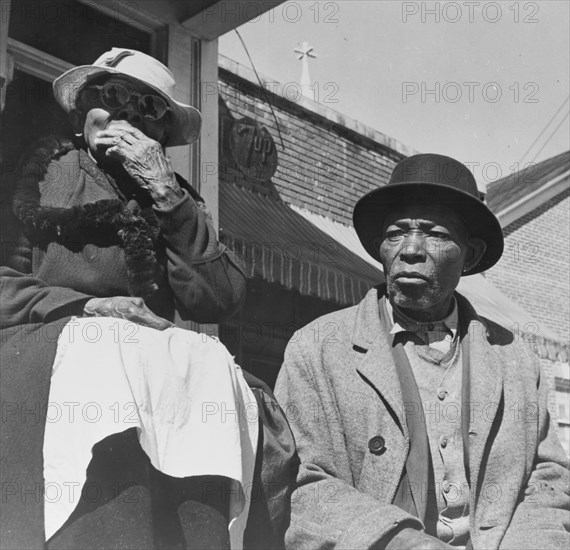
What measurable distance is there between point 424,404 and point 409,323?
32 centimetres

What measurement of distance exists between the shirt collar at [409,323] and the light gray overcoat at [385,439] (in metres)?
0.07

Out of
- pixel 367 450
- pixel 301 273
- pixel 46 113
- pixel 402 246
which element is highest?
pixel 46 113

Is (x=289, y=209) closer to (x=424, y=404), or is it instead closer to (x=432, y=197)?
(x=432, y=197)

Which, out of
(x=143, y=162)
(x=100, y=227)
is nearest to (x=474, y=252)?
(x=143, y=162)

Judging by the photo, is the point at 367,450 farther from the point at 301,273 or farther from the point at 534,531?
the point at 301,273

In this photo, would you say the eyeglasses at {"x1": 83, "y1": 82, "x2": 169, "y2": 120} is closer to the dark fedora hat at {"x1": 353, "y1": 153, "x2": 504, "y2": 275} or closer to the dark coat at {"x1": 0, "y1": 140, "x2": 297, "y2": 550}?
the dark coat at {"x1": 0, "y1": 140, "x2": 297, "y2": 550}

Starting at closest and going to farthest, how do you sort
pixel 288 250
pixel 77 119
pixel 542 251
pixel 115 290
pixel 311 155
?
1. pixel 115 290
2. pixel 77 119
3. pixel 288 250
4. pixel 311 155
5. pixel 542 251

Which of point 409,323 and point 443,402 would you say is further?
point 409,323

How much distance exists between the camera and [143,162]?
9.86ft

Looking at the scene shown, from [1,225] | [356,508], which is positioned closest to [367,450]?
[356,508]

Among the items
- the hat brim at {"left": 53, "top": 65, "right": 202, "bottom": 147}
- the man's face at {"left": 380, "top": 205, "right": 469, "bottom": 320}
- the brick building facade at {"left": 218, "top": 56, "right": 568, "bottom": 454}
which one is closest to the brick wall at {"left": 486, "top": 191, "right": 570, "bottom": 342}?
the brick building facade at {"left": 218, "top": 56, "right": 568, "bottom": 454}

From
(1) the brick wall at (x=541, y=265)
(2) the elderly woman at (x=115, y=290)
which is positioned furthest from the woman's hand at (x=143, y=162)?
(1) the brick wall at (x=541, y=265)

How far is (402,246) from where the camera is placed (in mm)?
3180

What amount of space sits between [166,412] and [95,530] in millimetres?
368
